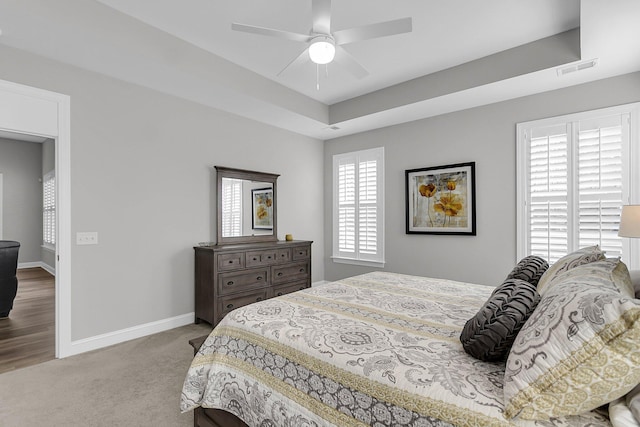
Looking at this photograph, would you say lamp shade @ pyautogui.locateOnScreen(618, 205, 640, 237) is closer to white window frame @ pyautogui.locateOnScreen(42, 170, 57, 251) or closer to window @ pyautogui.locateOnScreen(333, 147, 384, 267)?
window @ pyautogui.locateOnScreen(333, 147, 384, 267)

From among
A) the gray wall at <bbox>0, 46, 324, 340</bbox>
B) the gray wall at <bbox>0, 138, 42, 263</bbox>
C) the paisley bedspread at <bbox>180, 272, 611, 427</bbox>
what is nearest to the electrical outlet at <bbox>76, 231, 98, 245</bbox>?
the gray wall at <bbox>0, 46, 324, 340</bbox>

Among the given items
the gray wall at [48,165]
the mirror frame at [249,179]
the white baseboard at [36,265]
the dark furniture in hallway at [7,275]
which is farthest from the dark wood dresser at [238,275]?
the white baseboard at [36,265]

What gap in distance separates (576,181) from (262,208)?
3.85 metres

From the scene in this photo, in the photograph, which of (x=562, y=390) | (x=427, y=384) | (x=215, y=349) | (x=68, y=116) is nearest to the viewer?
(x=562, y=390)

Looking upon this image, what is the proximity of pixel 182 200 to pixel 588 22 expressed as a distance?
13.7 ft

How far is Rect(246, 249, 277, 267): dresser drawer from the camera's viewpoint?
13.2ft

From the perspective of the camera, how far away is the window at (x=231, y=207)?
14.0ft

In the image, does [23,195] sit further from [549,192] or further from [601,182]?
[601,182]

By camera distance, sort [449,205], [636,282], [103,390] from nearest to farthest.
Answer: [636,282], [103,390], [449,205]

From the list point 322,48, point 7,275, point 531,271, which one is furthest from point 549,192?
point 7,275

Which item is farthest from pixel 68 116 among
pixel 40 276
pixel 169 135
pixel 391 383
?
pixel 40 276

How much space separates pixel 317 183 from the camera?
5.68 meters

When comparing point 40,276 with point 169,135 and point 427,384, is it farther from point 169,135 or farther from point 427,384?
point 427,384

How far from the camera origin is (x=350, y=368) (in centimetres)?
131
